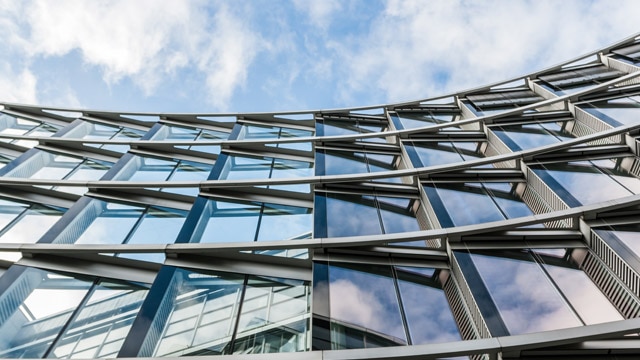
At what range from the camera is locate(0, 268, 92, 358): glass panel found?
7.65 meters

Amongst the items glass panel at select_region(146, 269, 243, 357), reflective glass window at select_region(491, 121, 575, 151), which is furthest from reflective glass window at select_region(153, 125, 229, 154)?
reflective glass window at select_region(491, 121, 575, 151)

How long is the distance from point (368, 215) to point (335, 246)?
2.20m

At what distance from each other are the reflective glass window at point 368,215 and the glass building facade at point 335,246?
0.07m

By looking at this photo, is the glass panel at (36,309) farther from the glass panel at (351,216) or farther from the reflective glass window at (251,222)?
the glass panel at (351,216)

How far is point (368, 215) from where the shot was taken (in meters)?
12.3

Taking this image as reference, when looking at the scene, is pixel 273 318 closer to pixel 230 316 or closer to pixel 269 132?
pixel 230 316

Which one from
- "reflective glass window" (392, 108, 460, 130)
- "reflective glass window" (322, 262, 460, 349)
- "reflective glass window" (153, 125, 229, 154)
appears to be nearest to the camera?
"reflective glass window" (322, 262, 460, 349)

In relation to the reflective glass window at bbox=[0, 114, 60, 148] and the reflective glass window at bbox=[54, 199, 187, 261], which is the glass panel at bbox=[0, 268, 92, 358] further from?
the reflective glass window at bbox=[0, 114, 60, 148]

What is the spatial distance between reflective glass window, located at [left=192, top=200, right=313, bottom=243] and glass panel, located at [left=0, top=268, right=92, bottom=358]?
3030mm

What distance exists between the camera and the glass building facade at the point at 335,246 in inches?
308

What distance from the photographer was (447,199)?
42.3 ft

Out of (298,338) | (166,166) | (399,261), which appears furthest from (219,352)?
(166,166)

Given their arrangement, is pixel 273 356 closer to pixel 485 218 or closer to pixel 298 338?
pixel 298 338

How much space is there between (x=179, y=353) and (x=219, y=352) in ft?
2.28
